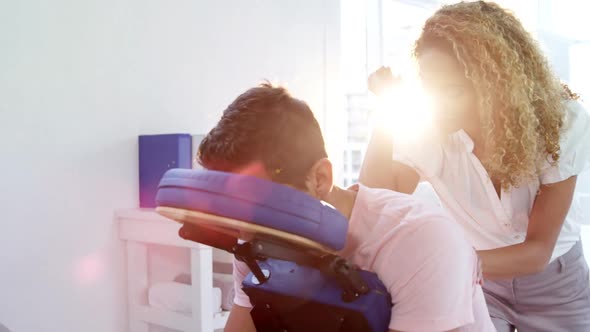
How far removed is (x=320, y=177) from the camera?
91 cm

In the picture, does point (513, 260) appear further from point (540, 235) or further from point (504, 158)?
point (504, 158)

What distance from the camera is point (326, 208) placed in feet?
2.41

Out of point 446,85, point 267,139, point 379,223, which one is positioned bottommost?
point 379,223

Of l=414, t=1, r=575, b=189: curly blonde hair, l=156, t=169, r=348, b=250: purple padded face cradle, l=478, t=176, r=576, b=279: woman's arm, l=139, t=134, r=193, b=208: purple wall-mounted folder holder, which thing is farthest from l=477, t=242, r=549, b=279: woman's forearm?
l=139, t=134, r=193, b=208: purple wall-mounted folder holder

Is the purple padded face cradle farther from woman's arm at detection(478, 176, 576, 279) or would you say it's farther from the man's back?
woman's arm at detection(478, 176, 576, 279)

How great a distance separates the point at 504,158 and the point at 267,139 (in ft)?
2.31

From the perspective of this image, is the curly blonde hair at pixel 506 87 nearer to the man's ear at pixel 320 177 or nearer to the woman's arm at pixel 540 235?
the woman's arm at pixel 540 235

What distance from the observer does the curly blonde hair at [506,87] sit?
1.33 m

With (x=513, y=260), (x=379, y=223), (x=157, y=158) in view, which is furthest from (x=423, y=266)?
(x=157, y=158)

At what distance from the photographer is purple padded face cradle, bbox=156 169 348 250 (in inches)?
26.9

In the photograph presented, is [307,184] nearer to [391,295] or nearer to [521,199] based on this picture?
[391,295]

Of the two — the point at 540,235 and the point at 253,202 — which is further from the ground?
the point at 253,202

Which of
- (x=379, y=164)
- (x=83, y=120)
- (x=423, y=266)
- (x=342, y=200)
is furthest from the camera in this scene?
(x=83, y=120)

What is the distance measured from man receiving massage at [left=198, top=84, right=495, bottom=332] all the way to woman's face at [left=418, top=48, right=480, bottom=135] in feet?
1.52
